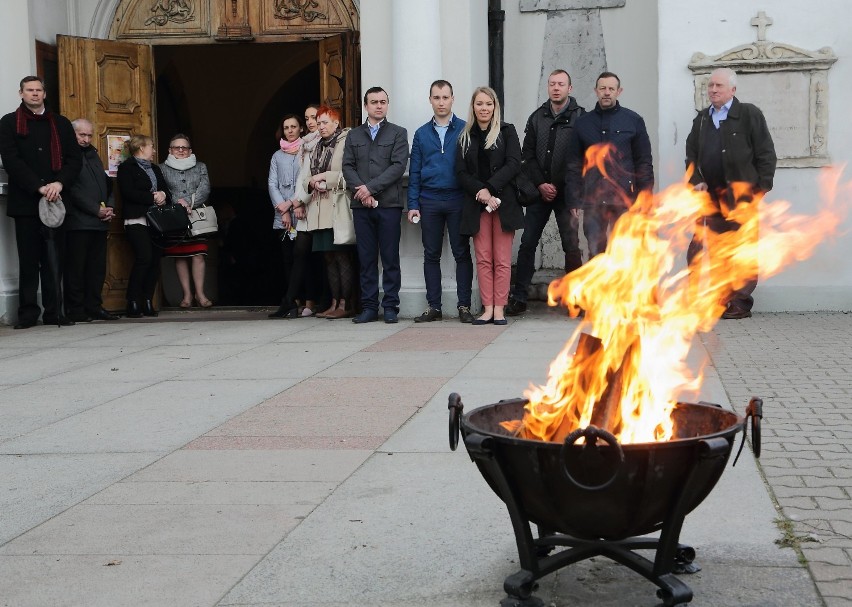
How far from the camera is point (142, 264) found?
13.0 m

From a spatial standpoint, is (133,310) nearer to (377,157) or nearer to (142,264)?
(142,264)

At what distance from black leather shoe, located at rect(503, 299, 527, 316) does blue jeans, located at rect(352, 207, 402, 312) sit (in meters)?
1.17

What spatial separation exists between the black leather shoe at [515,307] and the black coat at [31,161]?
176 inches

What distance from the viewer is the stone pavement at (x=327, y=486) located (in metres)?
3.84

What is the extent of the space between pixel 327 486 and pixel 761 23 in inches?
337

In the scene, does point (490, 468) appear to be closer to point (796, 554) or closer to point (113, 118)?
point (796, 554)

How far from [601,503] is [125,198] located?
→ 10.3m

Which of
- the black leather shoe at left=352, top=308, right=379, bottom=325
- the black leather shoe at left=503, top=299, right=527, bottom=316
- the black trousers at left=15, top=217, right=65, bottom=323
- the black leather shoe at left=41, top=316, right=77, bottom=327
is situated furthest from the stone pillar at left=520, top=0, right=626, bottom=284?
the black leather shoe at left=41, top=316, right=77, bottom=327

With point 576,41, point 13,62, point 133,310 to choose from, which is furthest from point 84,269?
point 576,41

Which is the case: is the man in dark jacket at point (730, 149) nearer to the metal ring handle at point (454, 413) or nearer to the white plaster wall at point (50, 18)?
the white plaster wall at point (50, 18)

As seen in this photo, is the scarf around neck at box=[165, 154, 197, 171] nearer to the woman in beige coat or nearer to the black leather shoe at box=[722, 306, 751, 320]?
the woman in beige coat

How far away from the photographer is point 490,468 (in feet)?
11.8

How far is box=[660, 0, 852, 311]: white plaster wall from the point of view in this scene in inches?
471

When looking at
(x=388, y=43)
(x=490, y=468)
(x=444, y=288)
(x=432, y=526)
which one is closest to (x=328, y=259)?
(x=444, y=288)
